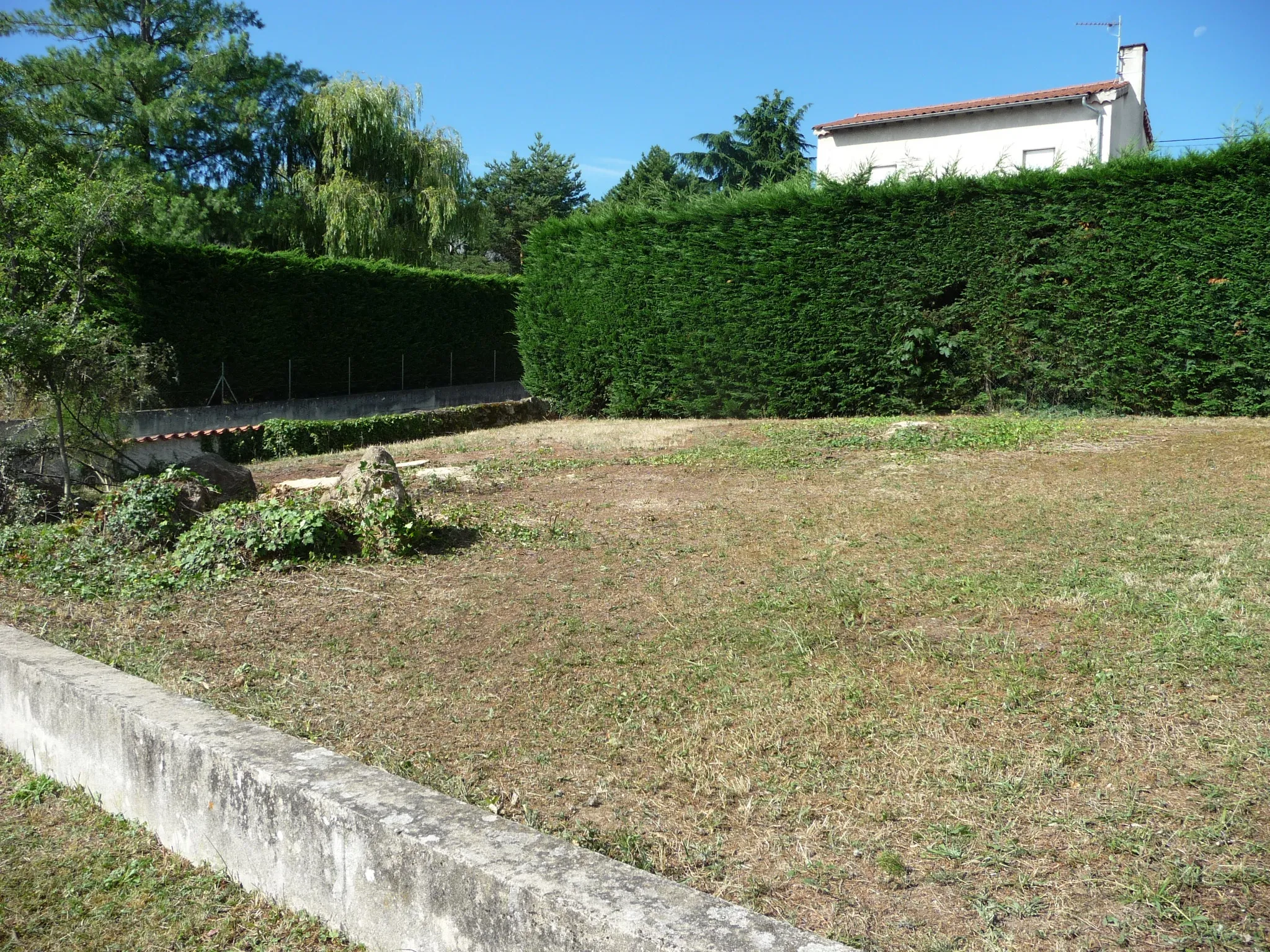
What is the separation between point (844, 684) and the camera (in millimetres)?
3787

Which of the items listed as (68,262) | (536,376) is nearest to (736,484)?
(68,262)

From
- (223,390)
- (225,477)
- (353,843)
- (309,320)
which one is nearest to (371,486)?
(225,477)

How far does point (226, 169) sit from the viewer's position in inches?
971

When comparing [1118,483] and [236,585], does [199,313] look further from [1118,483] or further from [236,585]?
[1118,483]

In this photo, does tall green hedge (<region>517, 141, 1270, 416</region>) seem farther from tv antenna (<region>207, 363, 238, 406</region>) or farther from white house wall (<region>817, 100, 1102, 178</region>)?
white house wall (<region>817, 100, 1102, 178</region>)

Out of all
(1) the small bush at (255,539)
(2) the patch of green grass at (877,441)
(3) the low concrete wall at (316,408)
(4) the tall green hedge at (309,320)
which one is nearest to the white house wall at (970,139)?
(4) the tall green hedge at (309,320)


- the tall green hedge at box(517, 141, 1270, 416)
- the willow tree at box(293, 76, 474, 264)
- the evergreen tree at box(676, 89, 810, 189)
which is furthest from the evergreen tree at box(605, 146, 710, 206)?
the tall green hedge at box(517, 141, 1270, 416)

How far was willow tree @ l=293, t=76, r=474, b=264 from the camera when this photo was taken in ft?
74.4

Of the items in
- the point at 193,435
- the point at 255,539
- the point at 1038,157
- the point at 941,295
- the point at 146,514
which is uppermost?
the point at 1038,157

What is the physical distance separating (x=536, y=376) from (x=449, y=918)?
1417cm

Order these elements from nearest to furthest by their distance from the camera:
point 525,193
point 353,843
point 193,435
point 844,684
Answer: point 353,843
point 844,684
point 193,435
point 525,193

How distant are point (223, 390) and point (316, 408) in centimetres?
156

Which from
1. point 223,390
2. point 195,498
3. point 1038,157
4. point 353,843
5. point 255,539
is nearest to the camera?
point 353,843

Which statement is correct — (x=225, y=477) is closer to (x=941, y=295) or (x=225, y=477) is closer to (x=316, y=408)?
(x=316, y=408)
